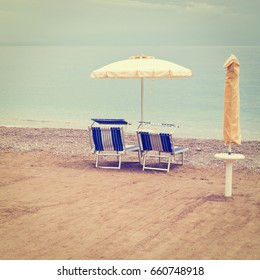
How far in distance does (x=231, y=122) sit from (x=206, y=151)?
4.59 meters

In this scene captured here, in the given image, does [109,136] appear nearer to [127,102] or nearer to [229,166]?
[229,166]

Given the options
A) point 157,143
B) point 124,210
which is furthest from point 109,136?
point 124,210

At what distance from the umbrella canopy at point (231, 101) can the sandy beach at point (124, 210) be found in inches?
30.1

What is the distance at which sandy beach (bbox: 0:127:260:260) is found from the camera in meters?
6.24

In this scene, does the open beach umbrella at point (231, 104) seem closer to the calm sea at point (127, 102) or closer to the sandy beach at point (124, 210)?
the sandy beach at point (124, 210)

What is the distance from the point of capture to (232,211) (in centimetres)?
771

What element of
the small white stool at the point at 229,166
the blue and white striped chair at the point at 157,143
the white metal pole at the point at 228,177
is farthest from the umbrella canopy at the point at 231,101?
the blue and white striped chair at the point at 157,143

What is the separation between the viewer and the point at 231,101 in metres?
8.20

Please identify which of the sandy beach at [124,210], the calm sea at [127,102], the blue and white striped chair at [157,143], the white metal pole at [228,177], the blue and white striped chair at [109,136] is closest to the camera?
the sandy beach at [124,210]

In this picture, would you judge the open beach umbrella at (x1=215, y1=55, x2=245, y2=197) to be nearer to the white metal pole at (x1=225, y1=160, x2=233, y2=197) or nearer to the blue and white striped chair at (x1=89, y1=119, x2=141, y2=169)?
the white metal pole at (x1=225, y1=160, x2=233, y2=197)

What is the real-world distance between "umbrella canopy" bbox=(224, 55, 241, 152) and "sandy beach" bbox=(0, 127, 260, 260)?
0.76 m

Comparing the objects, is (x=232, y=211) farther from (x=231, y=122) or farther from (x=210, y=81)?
(x=210, y=81)

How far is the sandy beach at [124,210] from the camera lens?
246 inches

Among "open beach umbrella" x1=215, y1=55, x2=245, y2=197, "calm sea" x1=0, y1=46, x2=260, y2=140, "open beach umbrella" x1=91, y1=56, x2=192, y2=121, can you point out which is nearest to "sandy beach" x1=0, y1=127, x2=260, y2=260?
"open beach umbrella" x1=215, y1=55, x2=245, y2=197
